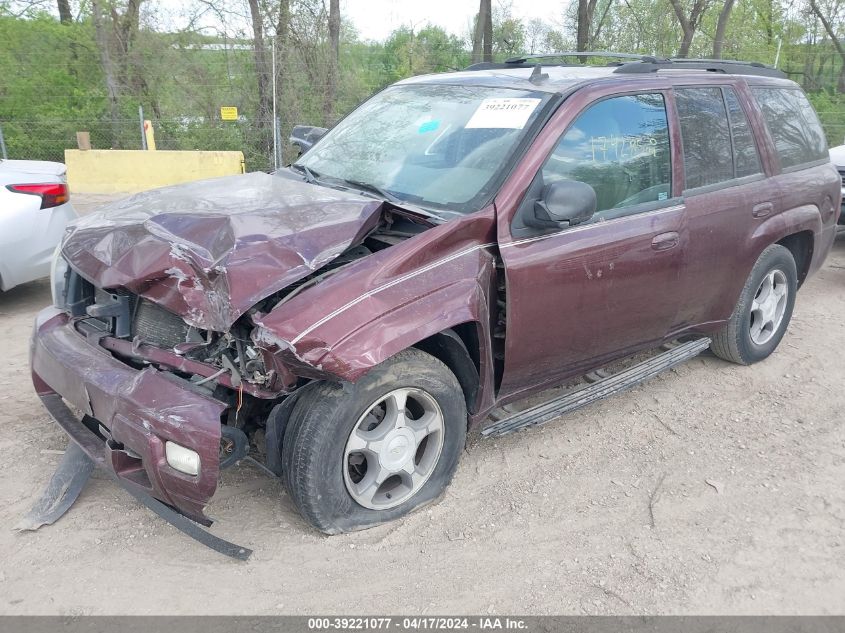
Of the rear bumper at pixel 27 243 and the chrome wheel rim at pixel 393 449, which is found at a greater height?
the rear bumper at pixel 27 243

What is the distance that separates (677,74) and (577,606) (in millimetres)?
3030

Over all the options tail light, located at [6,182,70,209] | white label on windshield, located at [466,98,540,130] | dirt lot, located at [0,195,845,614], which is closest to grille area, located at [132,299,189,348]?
dirt lot, located at [0,195,845,614]

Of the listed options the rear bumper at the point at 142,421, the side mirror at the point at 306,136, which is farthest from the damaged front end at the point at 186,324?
the side mirror at the point at 306,136

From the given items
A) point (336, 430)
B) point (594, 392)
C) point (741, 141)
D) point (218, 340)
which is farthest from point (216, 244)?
point (741, 141)

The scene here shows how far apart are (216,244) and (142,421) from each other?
761 mm

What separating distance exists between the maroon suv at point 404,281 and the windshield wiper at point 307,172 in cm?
3

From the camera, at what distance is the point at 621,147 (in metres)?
3.64

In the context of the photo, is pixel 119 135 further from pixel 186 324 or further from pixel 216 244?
pixel 216 244

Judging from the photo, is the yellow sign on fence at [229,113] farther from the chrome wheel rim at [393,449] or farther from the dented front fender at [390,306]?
the chrome wheel rim at [393,449]

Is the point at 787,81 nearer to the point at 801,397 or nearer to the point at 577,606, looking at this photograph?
the point at 801,397

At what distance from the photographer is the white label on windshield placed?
3.45 meters

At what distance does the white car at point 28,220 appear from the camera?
17.7 feet

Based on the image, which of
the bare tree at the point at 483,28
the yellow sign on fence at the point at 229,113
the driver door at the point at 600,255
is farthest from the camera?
the bare tree at the point at 483,28

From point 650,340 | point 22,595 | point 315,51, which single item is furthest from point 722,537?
point 315,51
